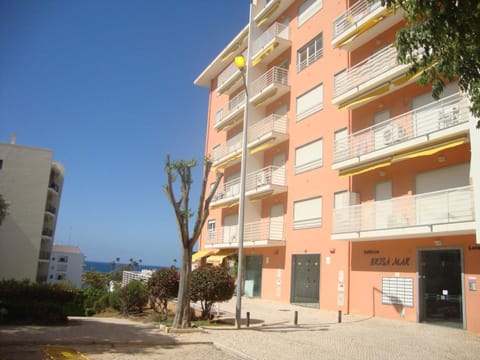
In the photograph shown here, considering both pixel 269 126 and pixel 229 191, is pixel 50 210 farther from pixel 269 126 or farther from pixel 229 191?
pixel 269 126

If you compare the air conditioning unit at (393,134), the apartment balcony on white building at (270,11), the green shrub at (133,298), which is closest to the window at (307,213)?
the air conditioning unit at (393,134)

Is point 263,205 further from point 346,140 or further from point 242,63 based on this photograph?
point 242,63

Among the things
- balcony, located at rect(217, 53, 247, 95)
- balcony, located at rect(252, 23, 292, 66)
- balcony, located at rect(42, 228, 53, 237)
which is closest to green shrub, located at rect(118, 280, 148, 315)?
balcony, located at rect(252, 23, 292, 66)

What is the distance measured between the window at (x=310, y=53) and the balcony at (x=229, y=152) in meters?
7.79

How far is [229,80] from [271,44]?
263 inches

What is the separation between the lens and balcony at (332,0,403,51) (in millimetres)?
19766

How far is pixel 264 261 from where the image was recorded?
28.1 m

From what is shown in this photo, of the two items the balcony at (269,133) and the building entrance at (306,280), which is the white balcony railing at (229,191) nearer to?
the balcony at (269,133)

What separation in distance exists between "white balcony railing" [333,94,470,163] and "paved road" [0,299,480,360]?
23.9ft

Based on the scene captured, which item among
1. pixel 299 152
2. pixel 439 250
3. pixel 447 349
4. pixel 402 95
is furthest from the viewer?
pixel 299 152

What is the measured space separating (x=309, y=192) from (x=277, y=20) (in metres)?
14.0

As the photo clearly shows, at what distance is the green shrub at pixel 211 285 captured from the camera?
16.5 m

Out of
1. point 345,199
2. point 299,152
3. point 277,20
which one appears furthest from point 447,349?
point 277,20

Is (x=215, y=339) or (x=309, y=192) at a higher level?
(x=309, y=192)
